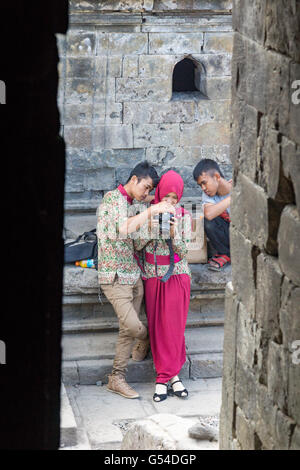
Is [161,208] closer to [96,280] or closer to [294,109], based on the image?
[96,280]

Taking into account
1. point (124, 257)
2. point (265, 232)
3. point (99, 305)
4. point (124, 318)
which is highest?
point (265, 232)

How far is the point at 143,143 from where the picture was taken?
1068 cm

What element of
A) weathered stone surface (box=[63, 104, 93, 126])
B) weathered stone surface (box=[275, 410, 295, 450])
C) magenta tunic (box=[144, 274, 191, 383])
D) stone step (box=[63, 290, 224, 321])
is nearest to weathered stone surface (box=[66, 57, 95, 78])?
weathered stone surface (box=[63, 104, 93, 126])

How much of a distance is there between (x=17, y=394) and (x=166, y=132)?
8311mm

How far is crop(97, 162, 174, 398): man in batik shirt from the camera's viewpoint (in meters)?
7.71

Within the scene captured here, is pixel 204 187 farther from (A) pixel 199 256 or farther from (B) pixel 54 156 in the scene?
(B) pixel 54 156

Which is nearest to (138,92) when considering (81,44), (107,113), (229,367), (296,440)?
(107,113)

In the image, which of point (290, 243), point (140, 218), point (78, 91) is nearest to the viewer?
point (290, 243)

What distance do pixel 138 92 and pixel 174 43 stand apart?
0.67 m

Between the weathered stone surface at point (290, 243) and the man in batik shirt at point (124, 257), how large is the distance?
3397 mm

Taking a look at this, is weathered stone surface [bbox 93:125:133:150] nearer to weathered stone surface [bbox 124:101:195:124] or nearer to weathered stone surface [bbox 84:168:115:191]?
weathered stone surface [bbox 124:101:195:124]

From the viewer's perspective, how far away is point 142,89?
34.5 feet

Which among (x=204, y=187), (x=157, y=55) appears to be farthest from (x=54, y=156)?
(x=157, y=55)

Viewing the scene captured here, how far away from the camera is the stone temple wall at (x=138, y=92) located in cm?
1025
